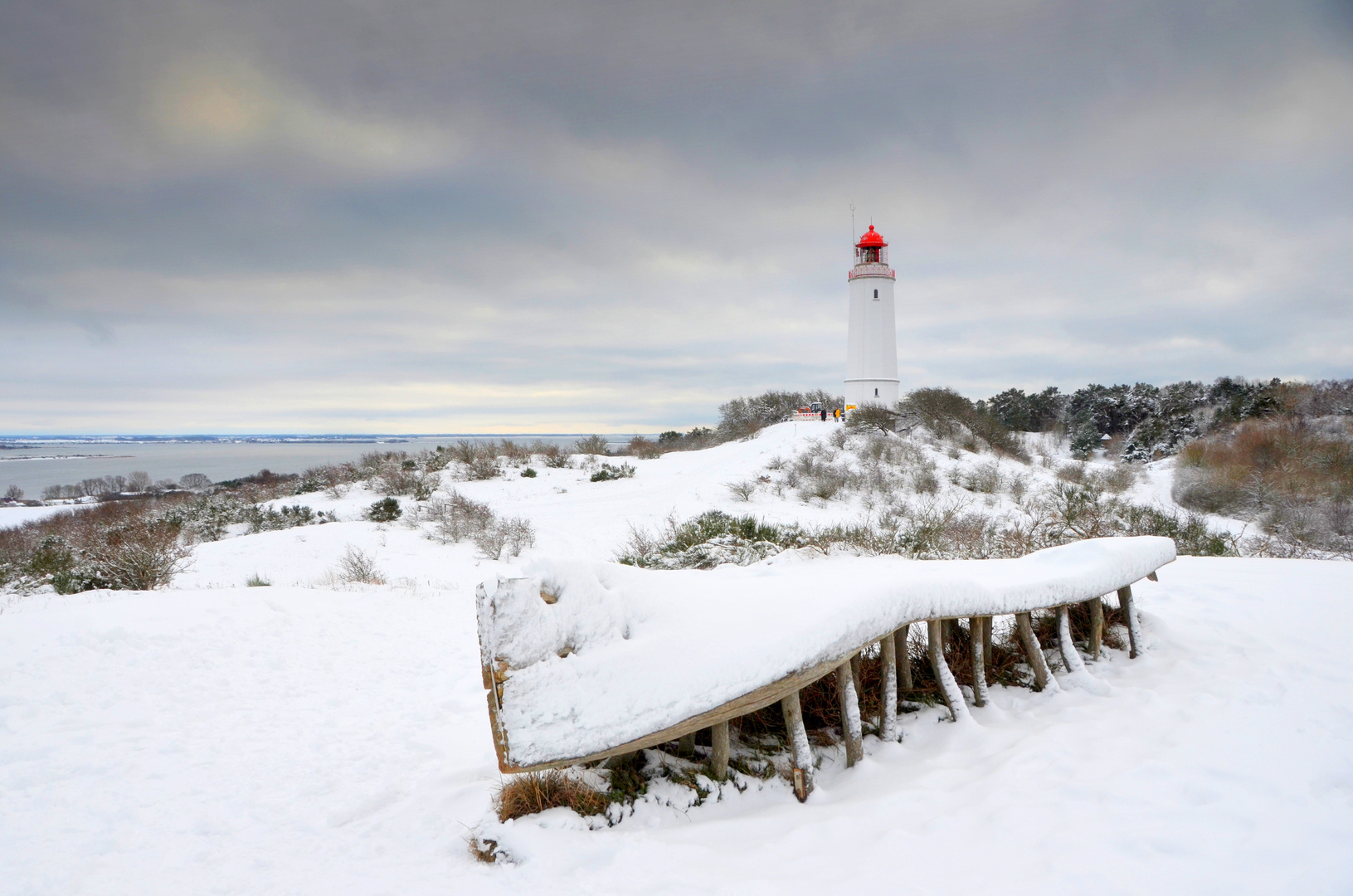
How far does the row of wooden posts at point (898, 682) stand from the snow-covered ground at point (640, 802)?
0.15 metres

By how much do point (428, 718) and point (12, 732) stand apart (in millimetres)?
2769

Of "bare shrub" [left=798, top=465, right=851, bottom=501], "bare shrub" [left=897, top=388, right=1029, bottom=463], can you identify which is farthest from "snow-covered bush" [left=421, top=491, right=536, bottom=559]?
"bare shrub" [left=897, top=388, right=1029, bottom=463]

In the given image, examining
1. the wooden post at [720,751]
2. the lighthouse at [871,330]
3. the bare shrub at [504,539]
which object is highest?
the lighthouse at [871,330]

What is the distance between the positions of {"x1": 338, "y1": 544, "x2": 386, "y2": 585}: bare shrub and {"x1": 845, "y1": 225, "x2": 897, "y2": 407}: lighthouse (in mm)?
24345

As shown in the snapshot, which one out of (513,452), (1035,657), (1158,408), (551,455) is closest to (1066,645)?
(1035,657)

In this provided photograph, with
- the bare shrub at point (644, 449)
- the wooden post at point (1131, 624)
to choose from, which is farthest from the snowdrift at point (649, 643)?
the bare shrub at point (644, 449)

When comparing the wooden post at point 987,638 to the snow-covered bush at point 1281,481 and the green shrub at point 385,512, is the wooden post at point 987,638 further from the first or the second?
the green shrub at point 385,512

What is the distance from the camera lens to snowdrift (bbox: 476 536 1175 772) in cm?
313

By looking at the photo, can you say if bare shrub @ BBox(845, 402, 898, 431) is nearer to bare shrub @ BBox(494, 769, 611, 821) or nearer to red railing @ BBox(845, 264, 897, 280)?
red railing @ BBox(845, 264, 897, 280)

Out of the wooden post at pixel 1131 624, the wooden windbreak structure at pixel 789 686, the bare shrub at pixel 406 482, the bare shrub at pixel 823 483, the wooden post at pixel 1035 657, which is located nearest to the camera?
the wooden windbreak structure at pixel 789 686

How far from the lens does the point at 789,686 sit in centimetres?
329

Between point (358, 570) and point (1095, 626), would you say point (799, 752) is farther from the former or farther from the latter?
point (358, 570)

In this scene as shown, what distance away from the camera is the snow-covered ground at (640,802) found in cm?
285

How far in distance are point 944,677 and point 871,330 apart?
93.5 ft
